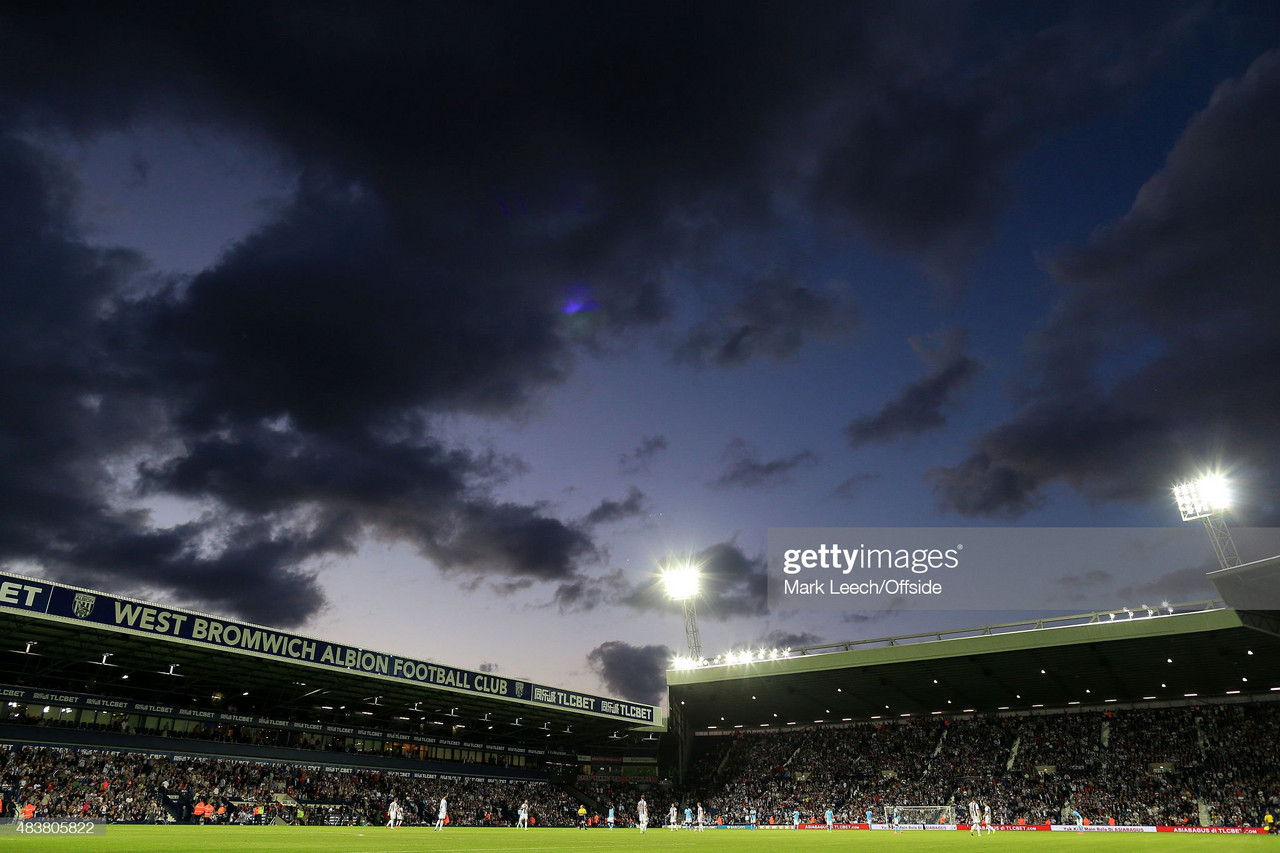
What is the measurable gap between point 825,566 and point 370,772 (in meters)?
37.9

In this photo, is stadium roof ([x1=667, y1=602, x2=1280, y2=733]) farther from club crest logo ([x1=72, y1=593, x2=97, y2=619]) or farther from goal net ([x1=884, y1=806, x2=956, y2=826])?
club crest logo ([x1=72, y1=593, x2=97, y2=619])

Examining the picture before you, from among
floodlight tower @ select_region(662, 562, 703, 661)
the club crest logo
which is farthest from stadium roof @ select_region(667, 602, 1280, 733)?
the club crest logo

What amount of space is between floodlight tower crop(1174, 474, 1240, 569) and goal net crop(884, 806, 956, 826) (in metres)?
24.5

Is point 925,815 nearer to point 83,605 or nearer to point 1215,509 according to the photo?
point 1215,509

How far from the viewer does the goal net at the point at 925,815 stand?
52375 millimetres

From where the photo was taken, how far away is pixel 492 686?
52500 millimetres

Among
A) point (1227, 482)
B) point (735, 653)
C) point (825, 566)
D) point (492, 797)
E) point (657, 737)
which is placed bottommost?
point (492, 797)

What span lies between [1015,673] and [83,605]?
56.7m

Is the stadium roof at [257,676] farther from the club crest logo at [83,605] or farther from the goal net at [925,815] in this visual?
the goal net at [925,815]

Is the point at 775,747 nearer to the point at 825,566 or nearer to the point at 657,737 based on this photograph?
the point at 657,737

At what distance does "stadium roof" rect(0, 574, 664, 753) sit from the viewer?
116ft

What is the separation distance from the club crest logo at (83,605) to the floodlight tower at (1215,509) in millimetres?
62890

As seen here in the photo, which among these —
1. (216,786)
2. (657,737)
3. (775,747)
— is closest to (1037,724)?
(775,747)

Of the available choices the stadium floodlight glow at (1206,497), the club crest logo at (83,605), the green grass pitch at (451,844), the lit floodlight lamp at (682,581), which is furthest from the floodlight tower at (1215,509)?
the club crest logo at (83,605)
